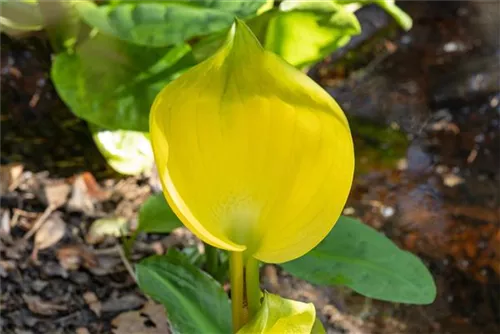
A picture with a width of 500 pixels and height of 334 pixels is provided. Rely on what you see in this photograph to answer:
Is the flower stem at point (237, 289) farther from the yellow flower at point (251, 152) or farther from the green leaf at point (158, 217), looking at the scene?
the green leaf at point (158, 217)

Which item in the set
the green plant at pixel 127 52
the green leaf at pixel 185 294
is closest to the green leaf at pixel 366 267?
the green leaf at pixel 185 294

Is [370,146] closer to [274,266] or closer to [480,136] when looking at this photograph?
[480,136]

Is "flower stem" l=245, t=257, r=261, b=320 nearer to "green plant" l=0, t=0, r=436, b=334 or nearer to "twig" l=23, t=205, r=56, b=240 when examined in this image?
"green plant" l=0, t=0, r=436, b=334

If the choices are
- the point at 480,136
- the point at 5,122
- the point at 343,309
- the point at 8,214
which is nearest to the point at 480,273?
the point at 343,309

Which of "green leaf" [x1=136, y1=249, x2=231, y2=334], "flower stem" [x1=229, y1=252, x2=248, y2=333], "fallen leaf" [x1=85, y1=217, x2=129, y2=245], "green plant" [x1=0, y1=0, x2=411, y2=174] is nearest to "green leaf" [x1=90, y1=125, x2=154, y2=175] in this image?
"green plant" [x1=0, y1=0, x2=411, y2=174]

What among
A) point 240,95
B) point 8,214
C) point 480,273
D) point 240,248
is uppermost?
point 240,95

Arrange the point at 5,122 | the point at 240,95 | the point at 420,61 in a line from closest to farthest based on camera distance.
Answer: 1. the point at 240,95
2. the point at 5,122
3. the point at 420,61

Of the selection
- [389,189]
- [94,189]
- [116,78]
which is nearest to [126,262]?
[94,189]
